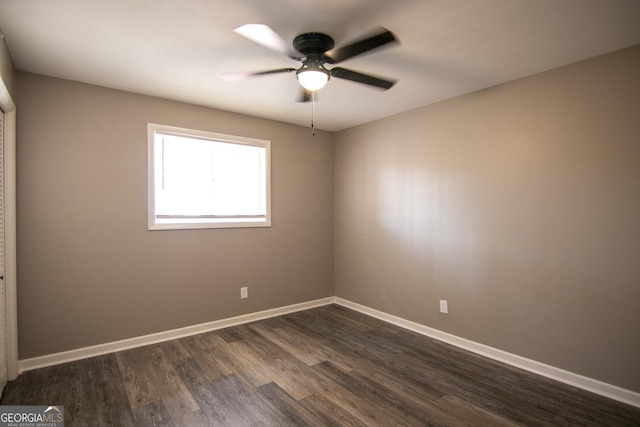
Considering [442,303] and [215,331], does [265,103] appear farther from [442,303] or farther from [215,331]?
[442,303]

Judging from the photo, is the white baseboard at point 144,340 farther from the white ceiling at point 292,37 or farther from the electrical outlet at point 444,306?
the white ceiling at point 292,37

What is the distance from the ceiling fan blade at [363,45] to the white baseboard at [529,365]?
2724 mm

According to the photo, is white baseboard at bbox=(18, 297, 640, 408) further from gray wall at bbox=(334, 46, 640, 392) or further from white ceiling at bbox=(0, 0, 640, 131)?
white ceiling at bbox=(0, 0, 640, 131)

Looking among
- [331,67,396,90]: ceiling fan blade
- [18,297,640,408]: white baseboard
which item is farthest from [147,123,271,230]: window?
[331,67,396,90]: ceiling fan blade

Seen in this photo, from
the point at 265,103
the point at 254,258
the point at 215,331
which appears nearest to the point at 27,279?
the point at 215,331

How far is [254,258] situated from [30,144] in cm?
228

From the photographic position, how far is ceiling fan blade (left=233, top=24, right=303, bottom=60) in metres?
1.67

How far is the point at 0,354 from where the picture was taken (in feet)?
7.38

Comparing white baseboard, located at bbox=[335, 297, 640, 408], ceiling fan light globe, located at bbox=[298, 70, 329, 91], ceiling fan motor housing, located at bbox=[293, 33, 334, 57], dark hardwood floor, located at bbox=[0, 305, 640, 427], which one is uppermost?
ceiling fan motor housing, located at bbox=[293, 33, 334, 57]

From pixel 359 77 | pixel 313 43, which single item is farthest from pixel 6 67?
pixel 359 77

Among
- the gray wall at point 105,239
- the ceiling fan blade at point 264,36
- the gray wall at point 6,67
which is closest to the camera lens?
the ceiling fan blade at point 264,36

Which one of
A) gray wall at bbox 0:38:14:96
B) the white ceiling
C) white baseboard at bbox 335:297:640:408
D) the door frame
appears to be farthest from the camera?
the door frame

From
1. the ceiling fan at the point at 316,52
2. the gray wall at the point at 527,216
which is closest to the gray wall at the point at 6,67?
the ceiling fan at the point at 316,52

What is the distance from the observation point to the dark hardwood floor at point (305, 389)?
2064mm
